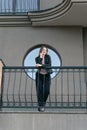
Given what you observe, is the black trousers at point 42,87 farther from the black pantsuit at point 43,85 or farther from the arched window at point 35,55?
the arched window at point 35,55

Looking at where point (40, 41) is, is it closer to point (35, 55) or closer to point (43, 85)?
point (35, 55)

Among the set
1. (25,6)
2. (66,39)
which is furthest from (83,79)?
(25,6)

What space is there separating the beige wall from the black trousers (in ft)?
9.78

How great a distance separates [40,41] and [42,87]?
11.2ft

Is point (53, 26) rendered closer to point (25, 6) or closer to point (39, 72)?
point (25, 6)

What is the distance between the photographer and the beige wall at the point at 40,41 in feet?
42.9

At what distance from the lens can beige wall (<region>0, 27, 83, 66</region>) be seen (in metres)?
13.1

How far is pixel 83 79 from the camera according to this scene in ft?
41.7

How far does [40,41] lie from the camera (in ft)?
43.4
